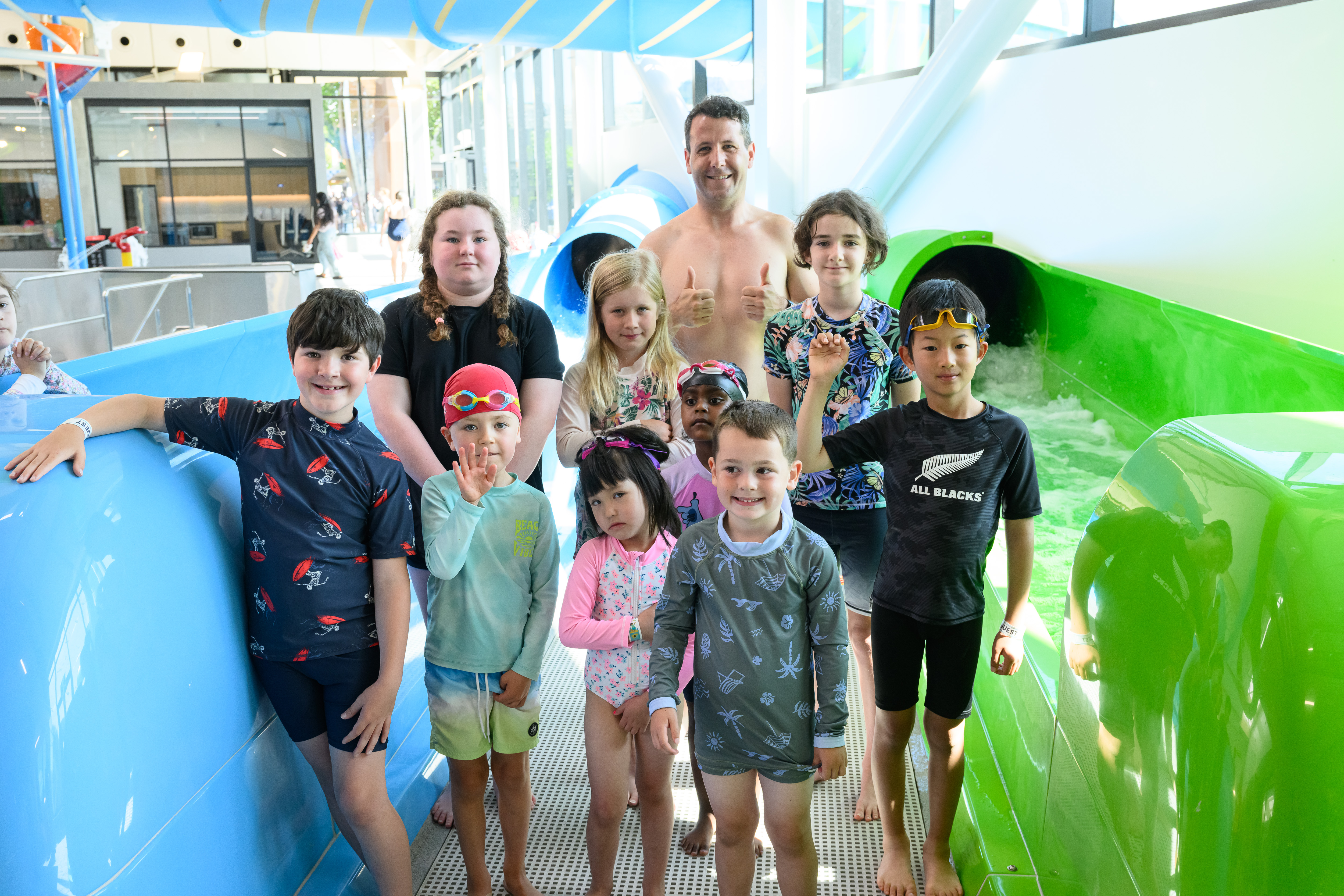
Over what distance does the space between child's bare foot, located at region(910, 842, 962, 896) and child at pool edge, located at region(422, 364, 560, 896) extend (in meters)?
0.97

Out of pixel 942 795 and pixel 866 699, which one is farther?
pixel 866 699

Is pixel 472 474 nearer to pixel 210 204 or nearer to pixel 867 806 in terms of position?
pixel 867 806

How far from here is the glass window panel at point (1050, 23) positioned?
4.13m

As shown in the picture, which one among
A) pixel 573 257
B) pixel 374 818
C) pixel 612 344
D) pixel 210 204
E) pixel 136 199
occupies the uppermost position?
pixel 136 199

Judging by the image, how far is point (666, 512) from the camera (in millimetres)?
2070

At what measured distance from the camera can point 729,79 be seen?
1013cm

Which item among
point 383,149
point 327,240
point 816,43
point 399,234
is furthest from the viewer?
point 383,149

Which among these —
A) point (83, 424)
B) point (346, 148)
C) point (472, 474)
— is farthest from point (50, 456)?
point (346, 148)

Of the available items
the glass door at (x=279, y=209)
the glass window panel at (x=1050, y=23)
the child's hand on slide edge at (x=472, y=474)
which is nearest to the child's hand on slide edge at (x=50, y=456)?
→ the child's hand on slide edge at (x=472, y=474)

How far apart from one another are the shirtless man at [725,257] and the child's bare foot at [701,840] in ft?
4.16

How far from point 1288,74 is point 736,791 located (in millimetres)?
2650

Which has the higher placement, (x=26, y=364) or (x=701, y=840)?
(x=26, y=364)

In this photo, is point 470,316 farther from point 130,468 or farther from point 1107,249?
point 1107,249

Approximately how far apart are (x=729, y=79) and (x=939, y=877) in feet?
31.2
